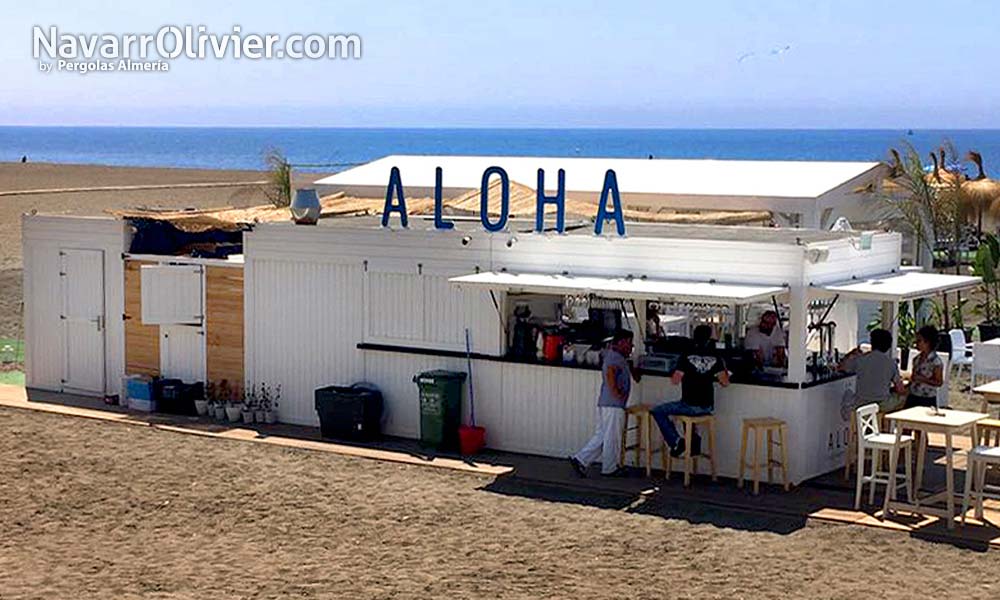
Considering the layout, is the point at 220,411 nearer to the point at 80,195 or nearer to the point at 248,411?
the point at 248,411

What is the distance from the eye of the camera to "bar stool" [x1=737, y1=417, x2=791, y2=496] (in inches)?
515

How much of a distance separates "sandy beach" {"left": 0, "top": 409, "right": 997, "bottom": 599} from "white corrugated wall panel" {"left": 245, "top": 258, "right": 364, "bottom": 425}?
175cm

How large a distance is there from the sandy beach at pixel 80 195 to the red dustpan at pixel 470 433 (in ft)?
22.4

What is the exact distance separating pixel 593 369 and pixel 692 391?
1.16 m

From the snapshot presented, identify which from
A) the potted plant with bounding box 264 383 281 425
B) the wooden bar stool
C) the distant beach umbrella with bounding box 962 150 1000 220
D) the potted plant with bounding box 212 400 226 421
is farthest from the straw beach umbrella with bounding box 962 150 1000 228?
the potted plant with bounding box 212 400 226 421

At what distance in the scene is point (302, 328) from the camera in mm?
16031

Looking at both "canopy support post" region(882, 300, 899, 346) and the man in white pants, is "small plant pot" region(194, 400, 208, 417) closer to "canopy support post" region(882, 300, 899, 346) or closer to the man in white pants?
the man in white pants

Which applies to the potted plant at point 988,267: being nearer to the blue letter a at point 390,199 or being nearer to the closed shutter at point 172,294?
the blue letter a at point 390,199

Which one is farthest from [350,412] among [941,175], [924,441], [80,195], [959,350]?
[80,195]

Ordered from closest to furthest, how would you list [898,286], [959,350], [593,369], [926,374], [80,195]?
[926,374] → [898,286] → [593,369] → [959,350] → [80,195]

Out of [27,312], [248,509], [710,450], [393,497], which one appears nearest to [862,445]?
[710,450]

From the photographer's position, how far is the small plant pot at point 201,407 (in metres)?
16.6

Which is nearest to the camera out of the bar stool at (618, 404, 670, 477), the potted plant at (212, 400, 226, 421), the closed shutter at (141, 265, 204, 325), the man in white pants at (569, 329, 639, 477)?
the man in white pants at (569, 329, 639, 477)

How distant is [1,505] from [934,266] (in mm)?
14782
